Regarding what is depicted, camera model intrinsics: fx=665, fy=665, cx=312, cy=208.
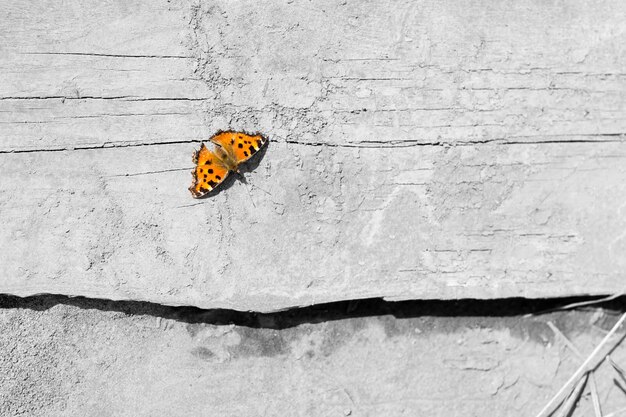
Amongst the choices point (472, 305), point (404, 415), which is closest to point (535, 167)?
point (472, 305)

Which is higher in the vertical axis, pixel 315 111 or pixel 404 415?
pixel 315 111

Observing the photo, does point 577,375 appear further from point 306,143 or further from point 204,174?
point 204,174

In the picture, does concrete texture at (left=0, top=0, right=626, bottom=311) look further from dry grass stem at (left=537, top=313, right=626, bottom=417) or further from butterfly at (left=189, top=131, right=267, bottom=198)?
dry grass stem at (left=537, top=313, right=626, bottom=417)

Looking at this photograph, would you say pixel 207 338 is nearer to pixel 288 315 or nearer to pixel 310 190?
pixel 288 315

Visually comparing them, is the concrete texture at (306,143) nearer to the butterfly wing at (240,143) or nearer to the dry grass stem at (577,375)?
the butterfly wing at (240,143)

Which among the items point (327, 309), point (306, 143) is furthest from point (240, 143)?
point (327, 309)

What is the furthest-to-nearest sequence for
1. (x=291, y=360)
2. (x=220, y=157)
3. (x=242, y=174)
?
(x=291, y=360)
(x=242, y=174)
(x=220, y=157)

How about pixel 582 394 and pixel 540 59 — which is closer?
pixel 540 59
